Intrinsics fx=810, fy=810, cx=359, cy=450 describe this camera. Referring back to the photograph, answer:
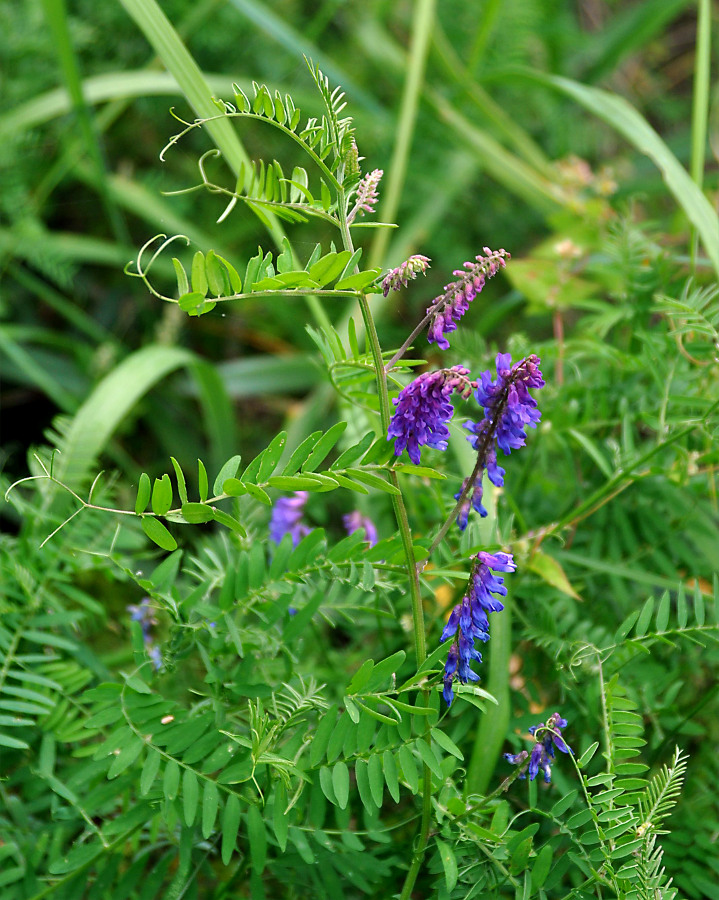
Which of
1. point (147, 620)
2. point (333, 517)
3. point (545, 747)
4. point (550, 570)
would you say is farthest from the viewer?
Result: point (333, 517)

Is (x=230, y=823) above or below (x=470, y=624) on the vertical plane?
below

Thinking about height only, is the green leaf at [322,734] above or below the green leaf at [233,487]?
below

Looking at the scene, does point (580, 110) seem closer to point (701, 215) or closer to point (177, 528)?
point (701, 215)

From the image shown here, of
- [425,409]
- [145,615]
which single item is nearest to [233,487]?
[425,409]

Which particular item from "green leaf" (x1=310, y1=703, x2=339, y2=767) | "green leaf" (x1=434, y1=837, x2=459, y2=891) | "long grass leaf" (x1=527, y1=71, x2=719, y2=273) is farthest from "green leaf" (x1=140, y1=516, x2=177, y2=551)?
"long grass leaf" (x1=527, y1=71, x2=719, y2=273)

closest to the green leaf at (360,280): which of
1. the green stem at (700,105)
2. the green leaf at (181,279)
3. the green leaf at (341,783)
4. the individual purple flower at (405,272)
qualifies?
the individual purple flower at (405,272)

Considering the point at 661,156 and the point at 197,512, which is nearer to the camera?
the point at 197,512

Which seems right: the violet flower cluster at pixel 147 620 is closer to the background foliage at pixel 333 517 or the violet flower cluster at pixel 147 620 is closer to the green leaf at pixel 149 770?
the background foliage at pixel 333 517

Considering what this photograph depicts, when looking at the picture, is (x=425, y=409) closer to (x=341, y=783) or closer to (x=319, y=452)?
(x=319, y=452)
